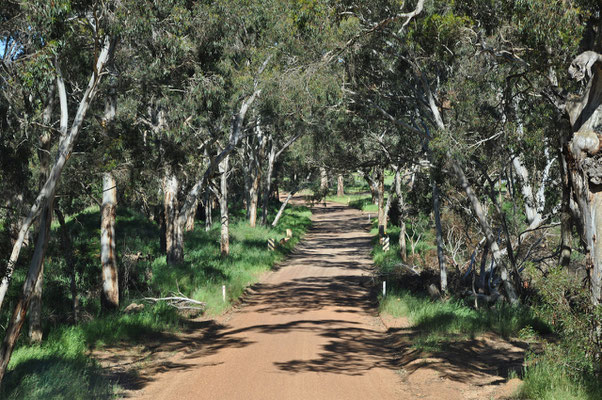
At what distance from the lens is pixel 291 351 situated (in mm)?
12141

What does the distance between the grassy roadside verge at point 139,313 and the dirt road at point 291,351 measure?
845mm

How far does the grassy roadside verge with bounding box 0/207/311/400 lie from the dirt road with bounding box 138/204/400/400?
845mm

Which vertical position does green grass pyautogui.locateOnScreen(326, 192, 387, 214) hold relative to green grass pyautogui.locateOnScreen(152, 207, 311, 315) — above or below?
above

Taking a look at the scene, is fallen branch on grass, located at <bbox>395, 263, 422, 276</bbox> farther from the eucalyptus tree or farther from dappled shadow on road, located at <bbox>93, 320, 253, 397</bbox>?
the eucalyptus tree

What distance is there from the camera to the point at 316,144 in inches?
1040

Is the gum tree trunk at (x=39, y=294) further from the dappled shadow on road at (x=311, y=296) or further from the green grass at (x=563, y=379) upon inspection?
the green grass at (x=563, y=379)

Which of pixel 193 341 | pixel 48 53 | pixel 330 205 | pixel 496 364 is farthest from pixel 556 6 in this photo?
pixel 330 205

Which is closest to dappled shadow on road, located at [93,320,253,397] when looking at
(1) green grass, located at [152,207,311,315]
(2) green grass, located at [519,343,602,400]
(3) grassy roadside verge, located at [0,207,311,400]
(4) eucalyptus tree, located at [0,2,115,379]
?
(3) grassy roadside verge, located at [0,207,311,400]

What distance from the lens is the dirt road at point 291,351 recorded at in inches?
366

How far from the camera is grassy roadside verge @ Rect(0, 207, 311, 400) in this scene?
27.2ft

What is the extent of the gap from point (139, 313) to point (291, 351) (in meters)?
4.30

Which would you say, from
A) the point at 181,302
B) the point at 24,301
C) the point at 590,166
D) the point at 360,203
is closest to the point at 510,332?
the point at 590,166

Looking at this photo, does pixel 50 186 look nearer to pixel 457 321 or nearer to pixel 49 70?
pixel 49 70

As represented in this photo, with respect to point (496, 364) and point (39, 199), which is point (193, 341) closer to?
point (39, 199)
